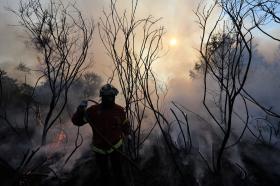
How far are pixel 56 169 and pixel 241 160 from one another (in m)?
4.84

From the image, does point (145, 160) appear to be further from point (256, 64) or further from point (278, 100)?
point (256, 64)

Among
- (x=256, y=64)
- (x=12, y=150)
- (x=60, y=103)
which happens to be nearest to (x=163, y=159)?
(x=12, y=150)

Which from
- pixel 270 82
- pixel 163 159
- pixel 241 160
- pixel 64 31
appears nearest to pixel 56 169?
pixel 163 159

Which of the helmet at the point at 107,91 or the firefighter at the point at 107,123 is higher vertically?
the helmet at the point at 107,91

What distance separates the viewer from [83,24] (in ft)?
25.8

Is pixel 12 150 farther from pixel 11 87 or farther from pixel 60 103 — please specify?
pixel 11 87

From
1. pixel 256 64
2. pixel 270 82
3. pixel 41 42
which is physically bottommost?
pixel 41 42

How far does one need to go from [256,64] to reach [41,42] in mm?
20421

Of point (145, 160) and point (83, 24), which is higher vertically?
point (83, 24)

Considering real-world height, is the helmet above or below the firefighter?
above

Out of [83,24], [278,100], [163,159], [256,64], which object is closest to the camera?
[83,24]

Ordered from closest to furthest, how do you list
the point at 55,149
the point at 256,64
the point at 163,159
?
the point at 163,159
the point at 55,149
the point at 256,64

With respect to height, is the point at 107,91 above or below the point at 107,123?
above

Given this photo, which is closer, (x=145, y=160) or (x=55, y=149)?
(x=145, y=160)
